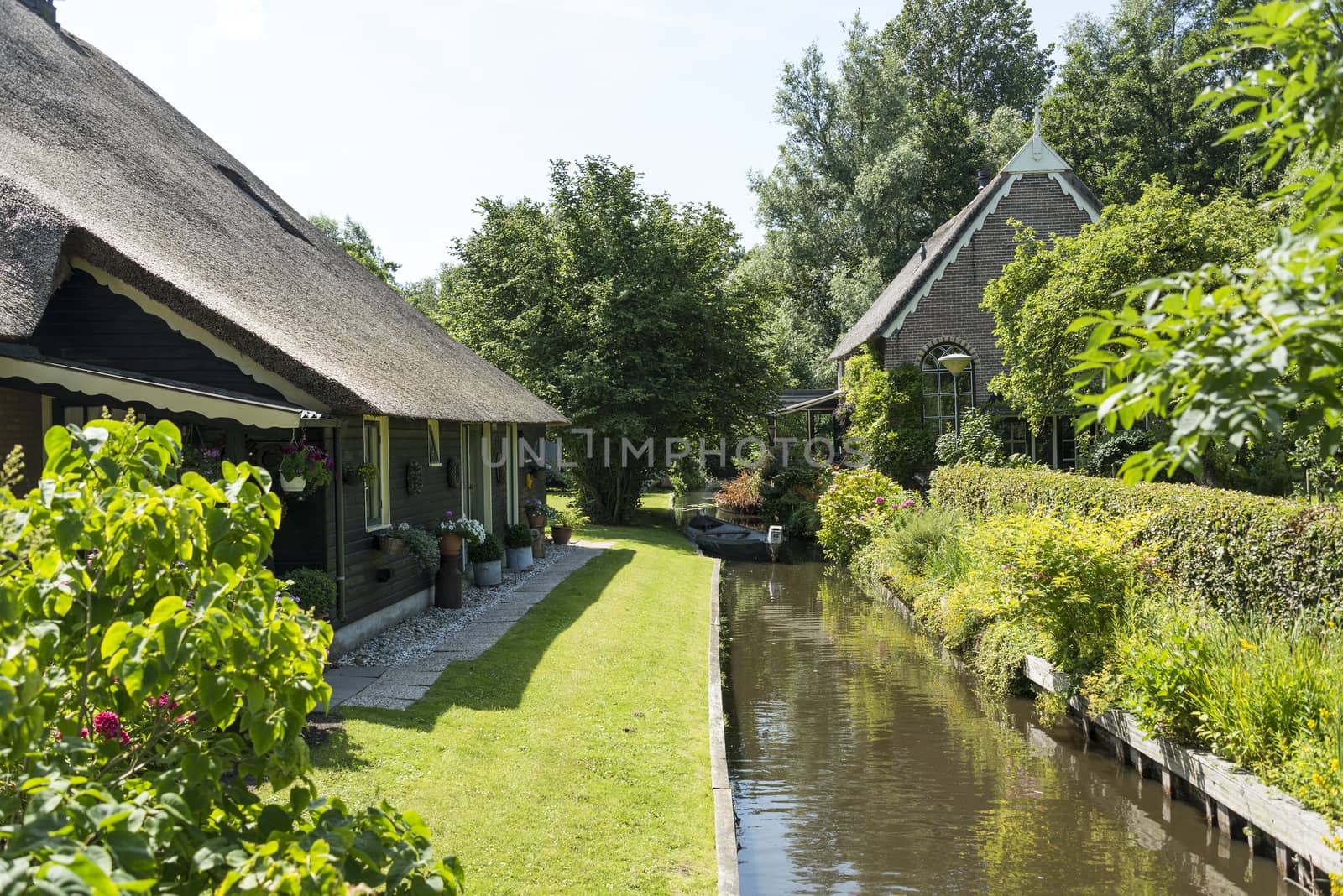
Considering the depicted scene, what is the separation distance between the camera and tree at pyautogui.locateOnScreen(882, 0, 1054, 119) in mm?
54531

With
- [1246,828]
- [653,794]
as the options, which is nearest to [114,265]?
[653,794]

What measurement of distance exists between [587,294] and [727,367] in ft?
15.7

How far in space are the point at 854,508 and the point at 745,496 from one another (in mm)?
12318

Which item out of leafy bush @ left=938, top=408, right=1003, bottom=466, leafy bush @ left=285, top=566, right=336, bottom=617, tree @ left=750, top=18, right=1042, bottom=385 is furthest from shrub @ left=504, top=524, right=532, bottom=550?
tree @ left=750, top=18, right=1042, bottom=385

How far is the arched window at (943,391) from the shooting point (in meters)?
28.5

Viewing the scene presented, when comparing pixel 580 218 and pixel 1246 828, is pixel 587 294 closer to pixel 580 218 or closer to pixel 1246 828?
pixel 580 218

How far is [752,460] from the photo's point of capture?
1320 inches

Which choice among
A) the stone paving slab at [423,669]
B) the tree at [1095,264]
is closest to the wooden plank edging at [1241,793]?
the stone paving slab at [423,669]

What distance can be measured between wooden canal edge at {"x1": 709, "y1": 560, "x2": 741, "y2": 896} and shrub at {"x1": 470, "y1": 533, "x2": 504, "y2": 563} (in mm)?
5706

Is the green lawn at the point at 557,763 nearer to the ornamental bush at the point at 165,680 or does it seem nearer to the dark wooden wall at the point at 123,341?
the ornamental bush at the point at 165,680

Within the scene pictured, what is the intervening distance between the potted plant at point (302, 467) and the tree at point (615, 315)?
17130mm

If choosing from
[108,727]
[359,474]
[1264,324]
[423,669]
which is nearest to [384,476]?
[359,474]

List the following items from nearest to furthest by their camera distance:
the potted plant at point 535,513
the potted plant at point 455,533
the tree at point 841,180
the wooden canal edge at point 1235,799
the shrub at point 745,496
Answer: the wooden canal edge at point 1235,799
the potted plant at point 455,533
the potted plant at point 535,513
the shrub at point 745,496
the tree at point 841,180

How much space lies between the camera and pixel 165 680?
2.39 metres
